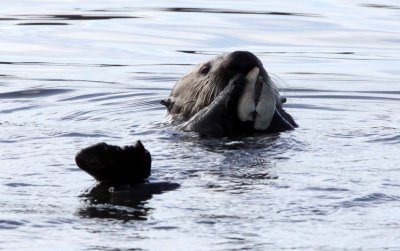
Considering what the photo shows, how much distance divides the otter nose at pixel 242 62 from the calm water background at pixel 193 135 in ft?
1.55

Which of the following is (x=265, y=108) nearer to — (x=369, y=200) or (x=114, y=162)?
(x=114, y=162)

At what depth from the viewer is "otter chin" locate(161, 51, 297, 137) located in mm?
7363

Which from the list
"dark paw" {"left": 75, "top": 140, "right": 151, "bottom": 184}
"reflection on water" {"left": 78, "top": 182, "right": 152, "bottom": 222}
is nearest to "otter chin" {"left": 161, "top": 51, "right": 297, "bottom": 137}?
"dark paw" {"left": 75, "top": 140, "right": 151, "bottom": 184}

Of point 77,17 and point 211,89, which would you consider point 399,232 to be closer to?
point 211,89

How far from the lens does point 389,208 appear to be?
18.0 ft

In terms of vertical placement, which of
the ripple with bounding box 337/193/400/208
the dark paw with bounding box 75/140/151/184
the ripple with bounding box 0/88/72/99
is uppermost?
the dark paw with bounding box 75/140/151/184

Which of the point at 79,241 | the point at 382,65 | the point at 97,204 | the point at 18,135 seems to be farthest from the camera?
the point at 382,65

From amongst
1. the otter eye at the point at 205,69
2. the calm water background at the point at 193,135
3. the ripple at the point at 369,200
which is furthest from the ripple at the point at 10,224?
the otter eye at the point at 205,69

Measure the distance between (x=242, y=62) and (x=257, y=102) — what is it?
1.36 ft

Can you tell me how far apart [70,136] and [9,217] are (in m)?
2.49

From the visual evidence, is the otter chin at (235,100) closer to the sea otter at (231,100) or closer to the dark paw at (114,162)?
the sea otter at (231,100)

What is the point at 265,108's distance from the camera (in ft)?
24.0

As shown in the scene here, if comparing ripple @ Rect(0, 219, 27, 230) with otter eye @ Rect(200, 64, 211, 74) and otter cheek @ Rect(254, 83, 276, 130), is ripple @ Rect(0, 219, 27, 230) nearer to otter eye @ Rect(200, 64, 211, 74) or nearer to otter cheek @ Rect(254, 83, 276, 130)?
otter cheek @ Rect(254, 83, 276, 130)

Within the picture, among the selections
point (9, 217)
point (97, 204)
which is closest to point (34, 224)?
point (9, 217)
